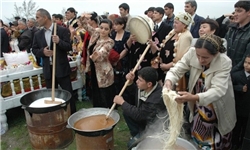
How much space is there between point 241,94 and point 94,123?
7.20 feet

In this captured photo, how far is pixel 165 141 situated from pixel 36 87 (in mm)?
3321

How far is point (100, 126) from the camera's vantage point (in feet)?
10.2

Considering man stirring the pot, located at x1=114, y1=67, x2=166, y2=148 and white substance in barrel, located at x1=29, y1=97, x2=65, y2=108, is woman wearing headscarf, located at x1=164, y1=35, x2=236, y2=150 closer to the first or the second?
man stirring the pot, located at x1=114, y1=67, x2=166, y2=148

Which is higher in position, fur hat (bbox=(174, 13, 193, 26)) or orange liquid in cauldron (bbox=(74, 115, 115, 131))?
fur hat (bbox=(174, 13, 193, 26))

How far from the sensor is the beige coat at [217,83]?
7.12 feet

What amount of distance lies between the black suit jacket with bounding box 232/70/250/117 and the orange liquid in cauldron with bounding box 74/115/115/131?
6.11ft

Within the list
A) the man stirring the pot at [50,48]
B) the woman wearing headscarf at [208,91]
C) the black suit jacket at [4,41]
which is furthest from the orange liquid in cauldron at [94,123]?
the black suit jacket at [4,41]

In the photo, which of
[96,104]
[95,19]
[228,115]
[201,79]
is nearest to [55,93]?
[96,104]

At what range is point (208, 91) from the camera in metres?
2.15

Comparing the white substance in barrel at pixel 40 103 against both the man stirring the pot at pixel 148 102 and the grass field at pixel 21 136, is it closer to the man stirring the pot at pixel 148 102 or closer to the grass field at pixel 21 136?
the grass field at pixel 21 136

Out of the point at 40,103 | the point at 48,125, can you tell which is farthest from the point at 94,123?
the point at 40,103

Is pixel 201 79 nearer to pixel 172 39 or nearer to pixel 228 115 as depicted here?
pixel 228 115

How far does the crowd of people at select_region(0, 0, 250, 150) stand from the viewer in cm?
233

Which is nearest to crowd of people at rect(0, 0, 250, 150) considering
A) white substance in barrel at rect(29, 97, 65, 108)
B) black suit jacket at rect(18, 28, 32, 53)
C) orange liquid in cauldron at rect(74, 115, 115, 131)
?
orange liquid in cauldron at rect(74, 115, 115, 131)
